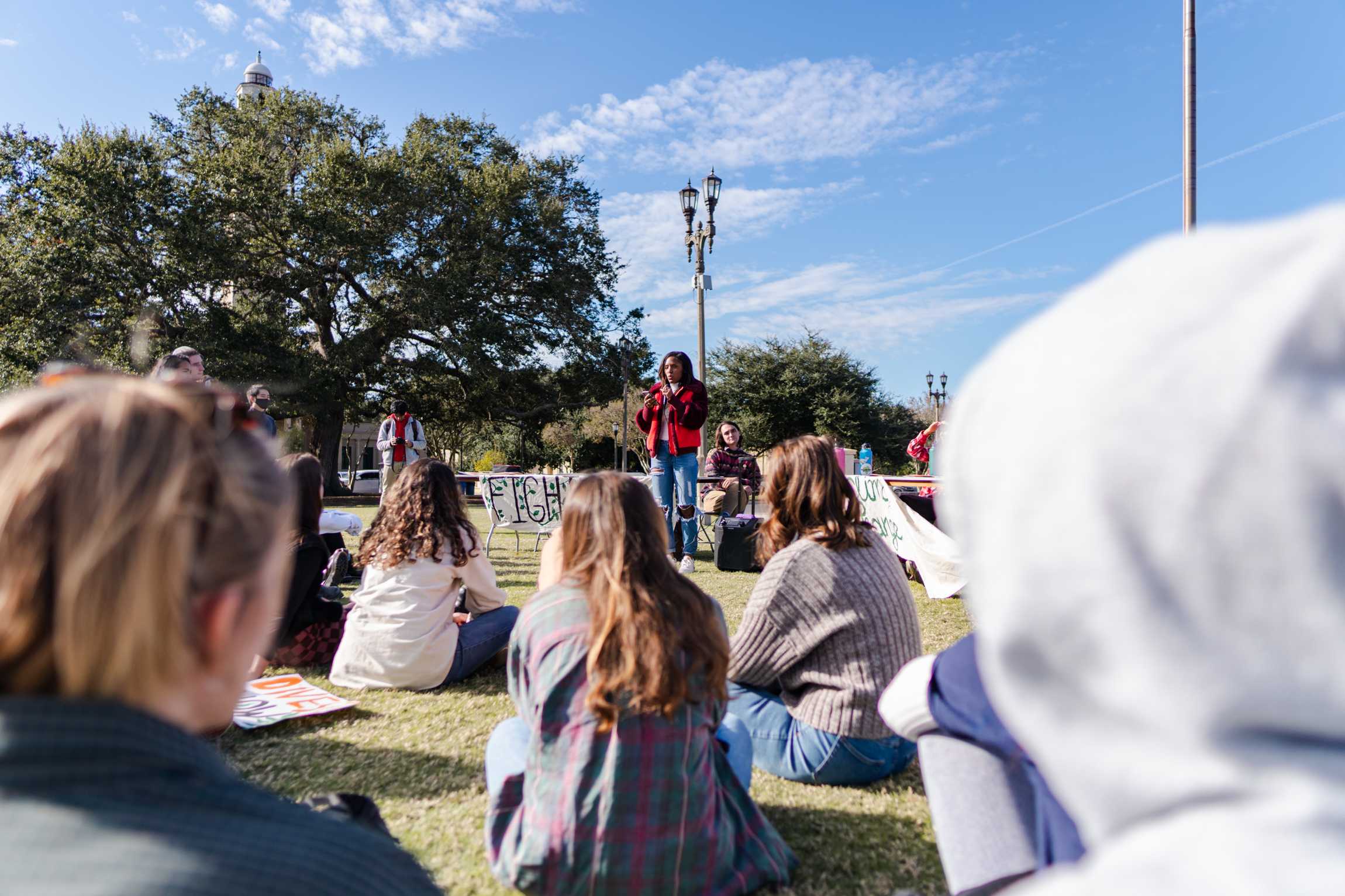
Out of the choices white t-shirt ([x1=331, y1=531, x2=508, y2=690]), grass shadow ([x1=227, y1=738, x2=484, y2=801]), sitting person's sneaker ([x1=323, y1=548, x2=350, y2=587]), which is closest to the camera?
grass shadow ([x1=227, y1=738, x2=484, y2=801])

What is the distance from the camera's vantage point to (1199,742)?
45cm

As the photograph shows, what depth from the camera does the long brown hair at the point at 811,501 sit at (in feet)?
10.1

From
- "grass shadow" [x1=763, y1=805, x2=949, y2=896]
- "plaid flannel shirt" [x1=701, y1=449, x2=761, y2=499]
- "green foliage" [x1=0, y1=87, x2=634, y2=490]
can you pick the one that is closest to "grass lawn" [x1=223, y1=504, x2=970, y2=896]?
"grass shadow" [x1=763, y1=805, x2=949, y2=896]

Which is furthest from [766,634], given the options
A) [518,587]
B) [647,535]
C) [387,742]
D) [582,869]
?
[518,587]

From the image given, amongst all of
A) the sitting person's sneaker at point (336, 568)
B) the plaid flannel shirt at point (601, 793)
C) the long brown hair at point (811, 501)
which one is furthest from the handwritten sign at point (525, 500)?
the plaid flannel shirt at point (601, 793)

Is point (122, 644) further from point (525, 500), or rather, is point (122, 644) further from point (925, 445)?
point (925, 445)

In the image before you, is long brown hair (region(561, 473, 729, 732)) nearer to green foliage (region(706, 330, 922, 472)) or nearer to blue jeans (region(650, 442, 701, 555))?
blue jeans (region(650, 442, 701, 555))

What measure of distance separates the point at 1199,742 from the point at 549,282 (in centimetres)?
2783

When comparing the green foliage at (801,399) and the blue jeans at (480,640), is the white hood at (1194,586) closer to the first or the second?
the blue jeans at (480,640)

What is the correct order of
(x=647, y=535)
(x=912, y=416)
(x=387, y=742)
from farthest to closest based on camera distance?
(x=912, y=416) < (x=387, y=742) < (x=647, y=535)

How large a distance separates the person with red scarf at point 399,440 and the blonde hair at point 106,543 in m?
10.3

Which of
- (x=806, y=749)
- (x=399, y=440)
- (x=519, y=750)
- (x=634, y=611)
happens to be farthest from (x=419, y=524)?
(x=399, y=440)

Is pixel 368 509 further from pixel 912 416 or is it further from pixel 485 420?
pixel 912 416

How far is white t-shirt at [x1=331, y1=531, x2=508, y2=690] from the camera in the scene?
420 centimetres
